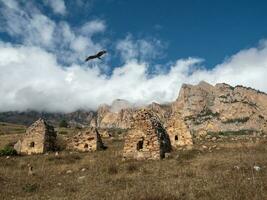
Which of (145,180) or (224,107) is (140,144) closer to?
(145,180)

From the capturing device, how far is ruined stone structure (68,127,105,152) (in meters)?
38.0

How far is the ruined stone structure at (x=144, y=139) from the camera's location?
27422mm

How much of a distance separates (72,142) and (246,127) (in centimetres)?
10726

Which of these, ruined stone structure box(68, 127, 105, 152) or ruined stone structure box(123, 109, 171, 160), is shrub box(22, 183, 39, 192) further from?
ruined stone structure box(68, 127, 105, 152)

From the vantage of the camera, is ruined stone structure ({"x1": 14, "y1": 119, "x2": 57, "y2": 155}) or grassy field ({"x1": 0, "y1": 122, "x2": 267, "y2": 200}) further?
ruined stone structure ({"x1": 14, "y1": 119, "x2": 57, "y2": 155})

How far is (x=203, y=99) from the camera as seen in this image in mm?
187125

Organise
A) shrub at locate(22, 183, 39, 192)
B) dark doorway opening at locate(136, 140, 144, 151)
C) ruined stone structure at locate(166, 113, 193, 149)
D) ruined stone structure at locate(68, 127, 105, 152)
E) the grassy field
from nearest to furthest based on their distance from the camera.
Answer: the grassy field < shrub at locate(22, 183, 39, 192) < dark doorway opening at locate(136, 140, 144, 151) < ruined stone structure at locate(68, 127, 105, 152) < ruined stone structure at locate(166, 113, 193, 149)

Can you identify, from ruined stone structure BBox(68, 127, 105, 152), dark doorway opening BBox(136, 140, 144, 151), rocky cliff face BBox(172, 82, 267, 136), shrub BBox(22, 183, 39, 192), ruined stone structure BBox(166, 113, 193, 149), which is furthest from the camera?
rocky cliff face BBox(172, 82, 267, 136)

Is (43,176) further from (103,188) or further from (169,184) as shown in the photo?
(169,184)

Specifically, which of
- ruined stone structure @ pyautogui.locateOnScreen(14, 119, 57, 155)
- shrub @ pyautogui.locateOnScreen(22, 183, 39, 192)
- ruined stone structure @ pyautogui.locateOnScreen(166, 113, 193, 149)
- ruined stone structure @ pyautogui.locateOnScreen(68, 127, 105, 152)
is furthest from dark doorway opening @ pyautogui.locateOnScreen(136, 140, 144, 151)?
ruined stone structure @ pyautogui.locateOnScreen(14, 119, 57, 155)

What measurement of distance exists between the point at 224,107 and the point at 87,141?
13527 centimetres

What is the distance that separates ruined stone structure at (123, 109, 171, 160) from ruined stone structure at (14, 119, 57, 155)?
12176 mm

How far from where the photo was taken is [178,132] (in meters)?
39.2

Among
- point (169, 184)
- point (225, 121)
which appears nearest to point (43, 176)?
point (169, 184)
